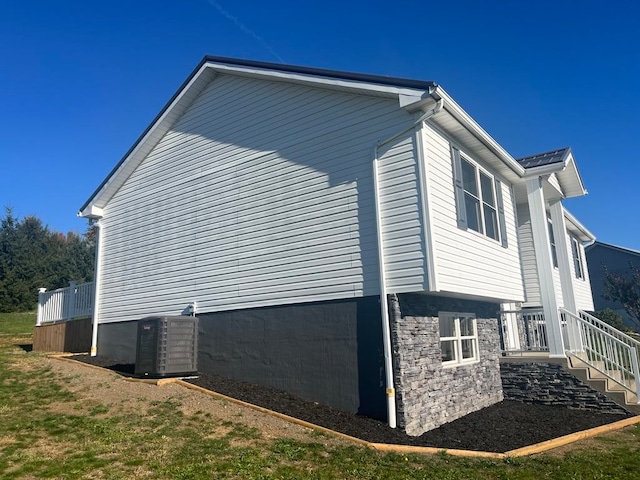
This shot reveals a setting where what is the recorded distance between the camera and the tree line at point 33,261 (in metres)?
30.8

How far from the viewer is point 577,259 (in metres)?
19.1

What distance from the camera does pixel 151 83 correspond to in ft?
48.6

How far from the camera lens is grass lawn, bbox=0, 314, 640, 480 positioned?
18.5ft

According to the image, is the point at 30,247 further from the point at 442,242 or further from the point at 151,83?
the point at 442,242

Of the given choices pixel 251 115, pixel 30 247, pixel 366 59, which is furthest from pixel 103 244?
pixel 30 247

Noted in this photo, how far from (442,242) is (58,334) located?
1220 centimetres

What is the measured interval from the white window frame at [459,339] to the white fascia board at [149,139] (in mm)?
8308

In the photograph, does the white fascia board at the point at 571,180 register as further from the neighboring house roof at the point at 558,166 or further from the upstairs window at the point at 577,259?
the upstairs window at the point at 577,259

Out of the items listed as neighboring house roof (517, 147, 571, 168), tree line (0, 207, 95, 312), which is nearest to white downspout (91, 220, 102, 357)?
neighboring house roof (517, 147, 571, 168)

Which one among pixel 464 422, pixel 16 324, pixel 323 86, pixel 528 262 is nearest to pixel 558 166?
pixel 528 262

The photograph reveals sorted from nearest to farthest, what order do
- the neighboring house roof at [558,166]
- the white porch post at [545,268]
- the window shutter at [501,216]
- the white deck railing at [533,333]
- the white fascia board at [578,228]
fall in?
the white porch post at [545,268]
the window shutter at [501,216]
the white deck railing at [533,333]
the neighboring house roof at [558,166]
the white fascia board at [578,228]

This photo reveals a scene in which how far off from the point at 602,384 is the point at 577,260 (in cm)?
1016

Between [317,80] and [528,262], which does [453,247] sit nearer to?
[317,80]

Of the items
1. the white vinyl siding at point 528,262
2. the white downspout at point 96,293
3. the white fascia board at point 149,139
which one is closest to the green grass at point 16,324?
the white downspout at point 96,293
